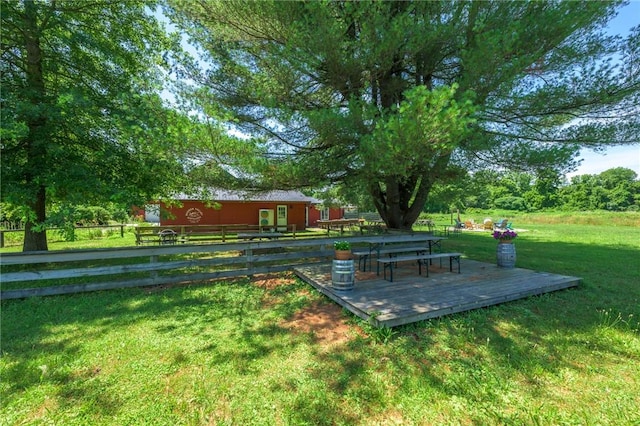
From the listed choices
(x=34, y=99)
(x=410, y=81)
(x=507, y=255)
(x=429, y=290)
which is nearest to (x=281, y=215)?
(x=410, y=81)

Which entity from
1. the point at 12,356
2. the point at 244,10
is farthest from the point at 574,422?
the point at 244,10

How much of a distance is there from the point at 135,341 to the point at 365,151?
4748 mm

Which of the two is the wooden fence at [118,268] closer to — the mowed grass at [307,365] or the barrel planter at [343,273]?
the mowed grass at [307,365]

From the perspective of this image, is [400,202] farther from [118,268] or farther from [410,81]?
[118,268]

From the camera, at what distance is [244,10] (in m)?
5.96

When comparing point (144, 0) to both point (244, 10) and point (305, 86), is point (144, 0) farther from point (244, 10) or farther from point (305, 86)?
point (305, 86)

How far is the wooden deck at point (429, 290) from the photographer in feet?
13.1

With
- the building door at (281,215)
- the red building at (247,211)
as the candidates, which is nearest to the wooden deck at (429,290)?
the red building at (247,211)

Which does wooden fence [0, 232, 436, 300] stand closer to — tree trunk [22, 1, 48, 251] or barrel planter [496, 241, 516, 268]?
tree trunk [22, 1, 48, 251]

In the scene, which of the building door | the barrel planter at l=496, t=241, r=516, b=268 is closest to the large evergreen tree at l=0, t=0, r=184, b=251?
the barrel planter at l=496, t=241, r=516, b=268

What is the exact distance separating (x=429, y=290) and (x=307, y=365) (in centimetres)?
285

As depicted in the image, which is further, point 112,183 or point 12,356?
point 112,183

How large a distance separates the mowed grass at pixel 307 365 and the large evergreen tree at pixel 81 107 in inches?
A: 106

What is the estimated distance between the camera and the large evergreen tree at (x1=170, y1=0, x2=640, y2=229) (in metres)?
5.05
